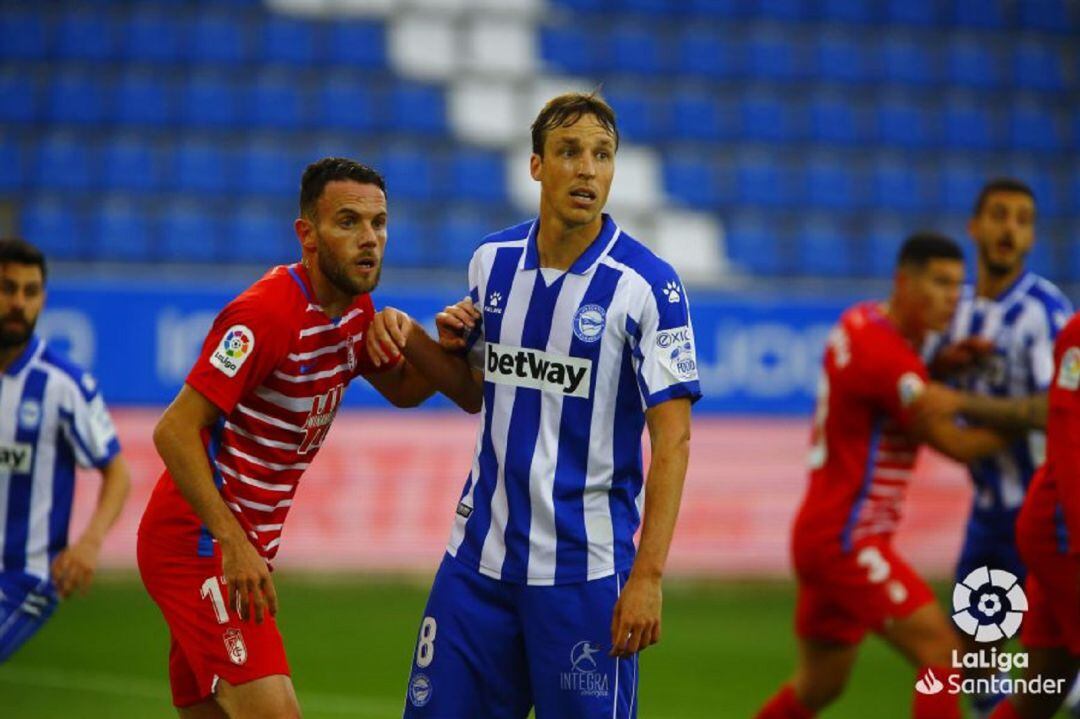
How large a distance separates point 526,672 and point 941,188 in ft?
44.9

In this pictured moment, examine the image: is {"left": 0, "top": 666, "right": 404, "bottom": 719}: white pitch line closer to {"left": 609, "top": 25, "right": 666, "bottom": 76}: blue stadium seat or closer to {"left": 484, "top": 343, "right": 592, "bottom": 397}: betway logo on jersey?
{"left": 484, "top": 343, "right": 592, "bottom": 397}: betway logo on jersey

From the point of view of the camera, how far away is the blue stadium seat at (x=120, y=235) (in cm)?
1523

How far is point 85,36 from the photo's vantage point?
16375 millimetres

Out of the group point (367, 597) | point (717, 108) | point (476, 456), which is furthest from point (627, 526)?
point (717, 108)

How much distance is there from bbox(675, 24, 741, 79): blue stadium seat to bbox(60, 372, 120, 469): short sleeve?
11969 millimetres

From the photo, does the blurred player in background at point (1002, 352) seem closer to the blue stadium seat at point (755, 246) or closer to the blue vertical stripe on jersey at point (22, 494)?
the blue vertical stripe on jersey at point (22, 494)

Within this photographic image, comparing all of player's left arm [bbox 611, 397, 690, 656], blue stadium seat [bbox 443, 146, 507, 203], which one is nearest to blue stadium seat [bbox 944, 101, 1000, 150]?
blue stadium seat [bbox 443, 146, 507, 203]

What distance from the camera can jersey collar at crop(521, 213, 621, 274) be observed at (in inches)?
187

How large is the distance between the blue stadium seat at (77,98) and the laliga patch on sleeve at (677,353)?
12.7m

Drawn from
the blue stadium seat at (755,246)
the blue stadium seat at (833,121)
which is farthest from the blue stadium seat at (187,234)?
the blue stadium seat at (833,121)

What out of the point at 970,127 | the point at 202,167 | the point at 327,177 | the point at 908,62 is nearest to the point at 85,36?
the point at 202,167

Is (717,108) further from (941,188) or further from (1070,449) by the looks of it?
(1070,449)

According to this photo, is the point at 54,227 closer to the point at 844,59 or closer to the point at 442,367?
the point at 844,59

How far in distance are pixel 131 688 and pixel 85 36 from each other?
Answer: 31.6 feet
